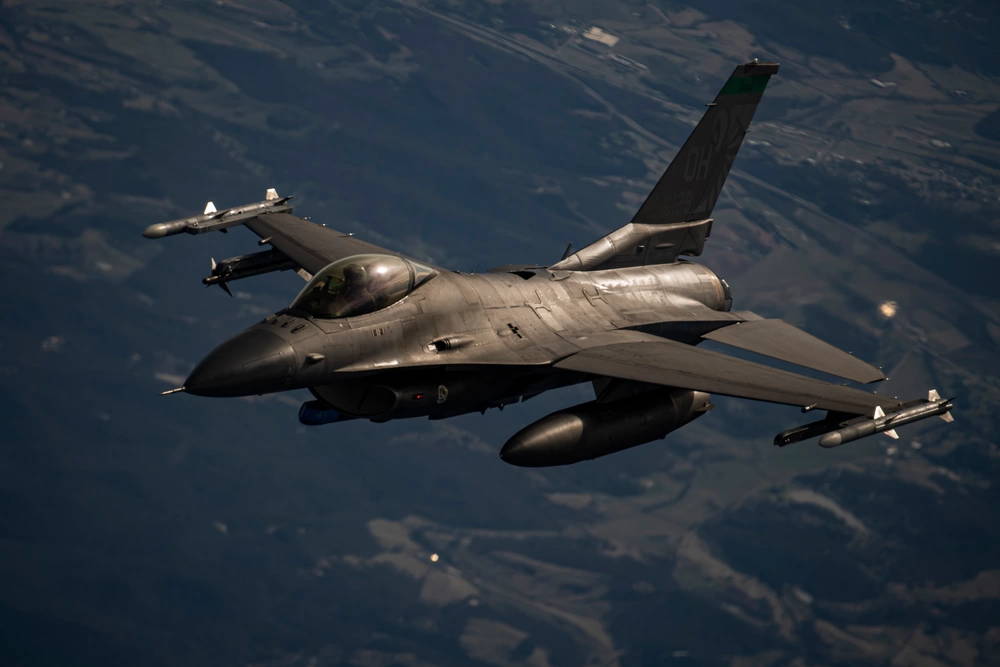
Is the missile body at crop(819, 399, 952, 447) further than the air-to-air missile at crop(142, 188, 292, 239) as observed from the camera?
No

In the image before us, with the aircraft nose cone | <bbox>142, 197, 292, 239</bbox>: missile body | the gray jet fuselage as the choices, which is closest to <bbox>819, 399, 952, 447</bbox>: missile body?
the gray jet fuselage

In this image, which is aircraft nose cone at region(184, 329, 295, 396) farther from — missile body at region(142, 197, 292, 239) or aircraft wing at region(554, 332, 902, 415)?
missile body at region(142, 197, 292, 239)

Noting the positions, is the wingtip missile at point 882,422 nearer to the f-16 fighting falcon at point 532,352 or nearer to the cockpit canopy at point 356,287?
the f-16 fighting falcon at point 532,352

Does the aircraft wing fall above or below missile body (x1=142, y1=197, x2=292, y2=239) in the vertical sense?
above

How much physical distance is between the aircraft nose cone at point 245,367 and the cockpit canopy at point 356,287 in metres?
1.62

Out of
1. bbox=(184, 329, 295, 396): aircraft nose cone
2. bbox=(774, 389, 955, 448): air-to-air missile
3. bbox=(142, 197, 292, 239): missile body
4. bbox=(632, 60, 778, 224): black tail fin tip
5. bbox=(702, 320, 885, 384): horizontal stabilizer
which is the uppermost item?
bbox=(632, 60, 778, 224): black tail fin tip

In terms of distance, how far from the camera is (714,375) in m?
28.8

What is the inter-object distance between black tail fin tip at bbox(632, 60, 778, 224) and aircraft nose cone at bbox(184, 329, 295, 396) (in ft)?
47.9

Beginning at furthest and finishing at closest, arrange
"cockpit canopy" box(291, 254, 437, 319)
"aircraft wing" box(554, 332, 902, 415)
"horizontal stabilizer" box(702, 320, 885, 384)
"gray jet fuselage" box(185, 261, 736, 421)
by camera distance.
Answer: "horizontal stabilizer" box(702, 320, 885, 384) < "aircraft wing" box(554, 332, 902, 415) < "cockpit canopy" box(291, 254, 437, 319) < "gray jet fuselage" box(185, 261, 736, 421)

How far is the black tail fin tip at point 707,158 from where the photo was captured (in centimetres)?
3694

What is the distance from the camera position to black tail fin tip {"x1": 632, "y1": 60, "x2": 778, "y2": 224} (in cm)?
3694

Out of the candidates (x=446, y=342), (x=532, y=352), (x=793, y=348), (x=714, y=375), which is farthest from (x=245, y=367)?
(x=793, y=348)

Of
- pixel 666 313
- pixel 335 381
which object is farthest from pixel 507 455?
pixel 666 313

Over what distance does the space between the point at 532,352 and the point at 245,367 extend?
7.41m
